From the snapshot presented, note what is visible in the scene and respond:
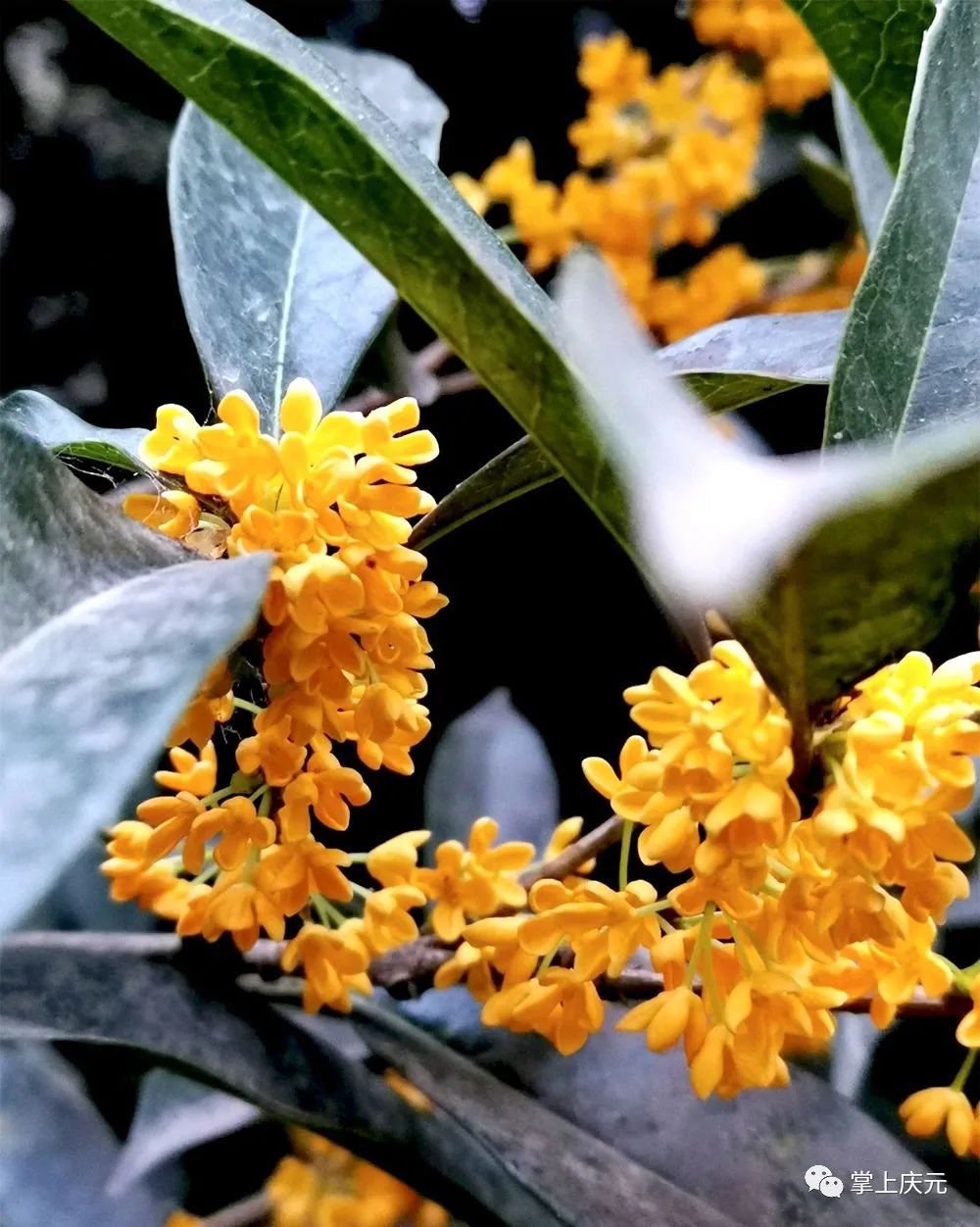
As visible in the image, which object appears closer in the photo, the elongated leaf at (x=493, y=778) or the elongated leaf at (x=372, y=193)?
the elongated leaf at (x=372, y=193)

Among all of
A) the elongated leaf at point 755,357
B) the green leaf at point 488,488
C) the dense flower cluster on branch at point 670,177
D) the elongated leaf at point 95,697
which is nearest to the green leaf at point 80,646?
the elongated leaf at point 95,697

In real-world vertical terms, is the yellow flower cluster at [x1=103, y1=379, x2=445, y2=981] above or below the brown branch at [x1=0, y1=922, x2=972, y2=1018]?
above

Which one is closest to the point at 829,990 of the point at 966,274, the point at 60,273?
the point at 966,274

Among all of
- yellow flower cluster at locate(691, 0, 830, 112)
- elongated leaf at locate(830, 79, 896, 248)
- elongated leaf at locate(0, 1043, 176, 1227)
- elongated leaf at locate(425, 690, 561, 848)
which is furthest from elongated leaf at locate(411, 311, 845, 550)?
yellow flower cluster at locate(691, 0, 830, 112)

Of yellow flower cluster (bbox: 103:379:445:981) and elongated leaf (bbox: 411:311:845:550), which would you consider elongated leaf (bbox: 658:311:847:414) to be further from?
yellow flower cluster (bbox: 103:379:445:981)

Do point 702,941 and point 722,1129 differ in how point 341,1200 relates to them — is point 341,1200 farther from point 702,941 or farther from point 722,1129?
point 702,941

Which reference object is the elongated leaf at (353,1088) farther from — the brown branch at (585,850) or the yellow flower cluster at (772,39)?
the yellow flower cluster at (772,39)
